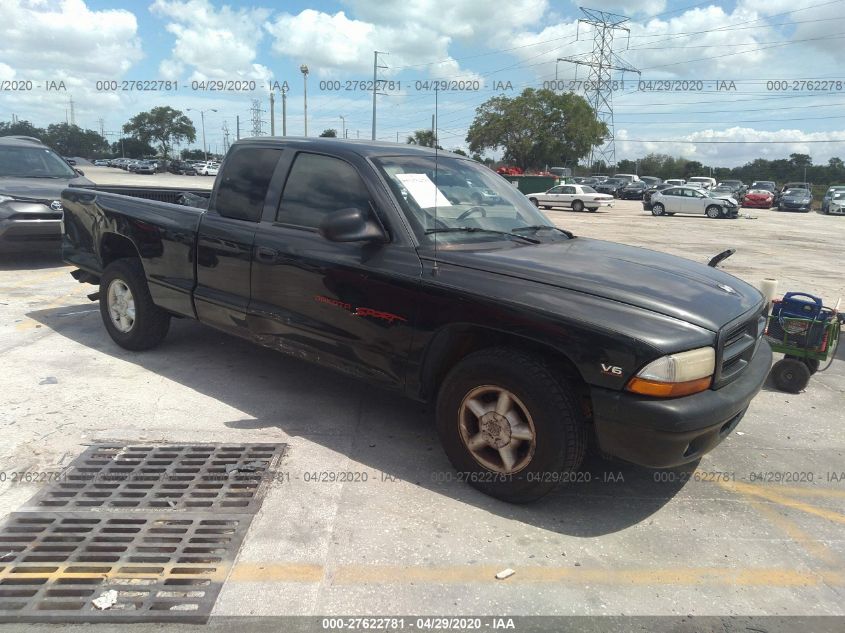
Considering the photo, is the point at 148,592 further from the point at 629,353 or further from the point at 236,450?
the point at 629,353

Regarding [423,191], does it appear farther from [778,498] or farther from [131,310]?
[131,310]

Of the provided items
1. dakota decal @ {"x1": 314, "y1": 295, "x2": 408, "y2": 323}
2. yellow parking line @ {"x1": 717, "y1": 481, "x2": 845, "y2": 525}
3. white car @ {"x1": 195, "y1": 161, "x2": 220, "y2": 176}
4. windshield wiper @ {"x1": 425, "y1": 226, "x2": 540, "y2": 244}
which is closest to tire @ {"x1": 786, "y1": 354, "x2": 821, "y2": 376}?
yellow parking line @ {"x1": 717, "y1": 481, "x2": 845, "y2": 525}

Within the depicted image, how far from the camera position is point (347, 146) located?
4.02 metres

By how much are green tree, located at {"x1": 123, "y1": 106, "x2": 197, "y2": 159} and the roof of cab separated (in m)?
103

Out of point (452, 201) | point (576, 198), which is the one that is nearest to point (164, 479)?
point (452, 201)

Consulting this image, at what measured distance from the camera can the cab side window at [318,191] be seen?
3.85 meters

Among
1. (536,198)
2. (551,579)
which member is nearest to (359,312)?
(551,579)

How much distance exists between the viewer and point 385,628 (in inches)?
95.7

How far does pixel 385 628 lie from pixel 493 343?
147 centimetres

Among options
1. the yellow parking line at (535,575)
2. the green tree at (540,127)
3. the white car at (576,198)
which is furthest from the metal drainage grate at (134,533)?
the green tree at (540,127)

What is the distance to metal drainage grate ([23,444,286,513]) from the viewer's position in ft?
10.5

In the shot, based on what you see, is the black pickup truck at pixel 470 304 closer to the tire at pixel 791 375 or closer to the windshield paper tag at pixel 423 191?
the windshield paper tag at pixel 423 191

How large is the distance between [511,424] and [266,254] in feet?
6.51

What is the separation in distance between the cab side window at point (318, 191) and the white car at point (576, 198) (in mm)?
29337
